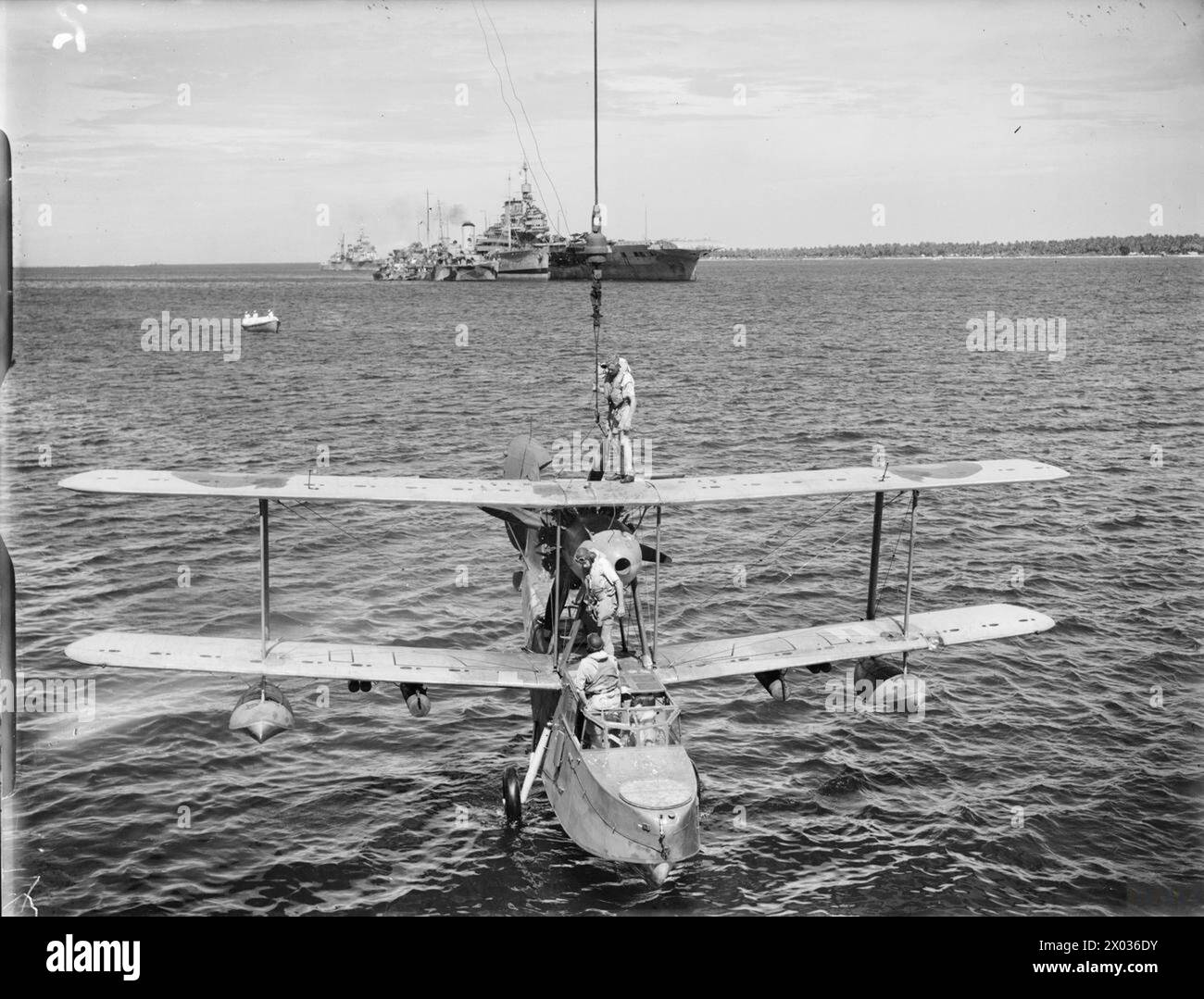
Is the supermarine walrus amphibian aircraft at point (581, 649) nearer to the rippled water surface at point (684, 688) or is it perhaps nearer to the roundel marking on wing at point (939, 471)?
the roundel marking on wing at point (939, 471)

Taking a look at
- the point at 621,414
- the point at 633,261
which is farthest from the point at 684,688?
the point at 633,261

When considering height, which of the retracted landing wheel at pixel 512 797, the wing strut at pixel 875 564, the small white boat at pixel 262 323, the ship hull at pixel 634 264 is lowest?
the retracted landing wheel at pixel 512 797

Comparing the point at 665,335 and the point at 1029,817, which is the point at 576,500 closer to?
the point at 1029,817

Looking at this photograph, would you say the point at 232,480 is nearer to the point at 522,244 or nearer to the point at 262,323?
the point at 262,323

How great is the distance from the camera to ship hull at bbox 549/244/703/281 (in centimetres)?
17912

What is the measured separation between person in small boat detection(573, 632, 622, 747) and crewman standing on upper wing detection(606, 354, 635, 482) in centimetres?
389

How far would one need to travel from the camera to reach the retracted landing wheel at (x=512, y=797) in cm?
1988

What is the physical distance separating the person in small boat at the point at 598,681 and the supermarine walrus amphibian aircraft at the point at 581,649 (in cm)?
13

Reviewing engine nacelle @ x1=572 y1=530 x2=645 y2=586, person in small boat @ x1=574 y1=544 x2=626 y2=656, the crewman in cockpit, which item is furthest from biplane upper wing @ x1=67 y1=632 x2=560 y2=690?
engine nacelle @ x1=572 y1=530 x2=645 y2=586

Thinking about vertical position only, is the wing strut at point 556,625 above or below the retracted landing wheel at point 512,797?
above

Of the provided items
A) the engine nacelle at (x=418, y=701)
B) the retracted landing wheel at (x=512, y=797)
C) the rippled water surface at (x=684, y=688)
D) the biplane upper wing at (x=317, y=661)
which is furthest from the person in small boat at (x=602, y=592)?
the rippled water surface at (x=684, y=688)
